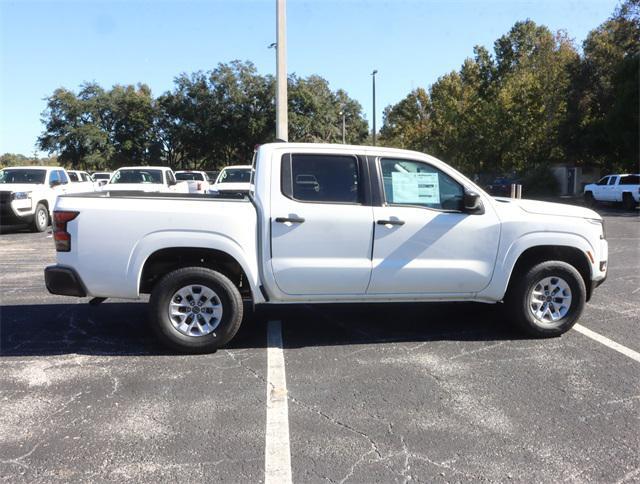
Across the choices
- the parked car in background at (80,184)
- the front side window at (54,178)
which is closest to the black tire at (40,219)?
the front side window at (54,178)

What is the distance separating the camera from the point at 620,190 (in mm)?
23750

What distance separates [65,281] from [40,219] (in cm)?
1171

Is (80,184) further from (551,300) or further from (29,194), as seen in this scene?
(551,300)

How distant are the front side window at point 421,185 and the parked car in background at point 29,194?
11.2m

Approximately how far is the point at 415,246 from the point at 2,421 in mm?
3542

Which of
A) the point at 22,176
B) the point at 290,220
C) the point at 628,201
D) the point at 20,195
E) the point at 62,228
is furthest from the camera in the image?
the point at 628,201

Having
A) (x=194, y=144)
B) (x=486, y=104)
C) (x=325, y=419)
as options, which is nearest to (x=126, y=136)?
(x=194, y=144)

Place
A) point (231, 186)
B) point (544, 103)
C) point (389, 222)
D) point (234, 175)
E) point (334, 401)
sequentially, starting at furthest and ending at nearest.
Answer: point (544, 103) < point (234, 175) < point (231, 186) < point (389, 222) < point (334, 401)

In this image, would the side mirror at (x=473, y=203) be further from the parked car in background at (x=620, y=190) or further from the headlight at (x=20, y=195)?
the parked car in background at (x=620, y=190)

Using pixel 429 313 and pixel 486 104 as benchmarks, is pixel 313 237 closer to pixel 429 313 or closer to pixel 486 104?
pixel 429 313

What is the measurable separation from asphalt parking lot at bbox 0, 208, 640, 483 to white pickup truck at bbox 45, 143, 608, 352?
479mm

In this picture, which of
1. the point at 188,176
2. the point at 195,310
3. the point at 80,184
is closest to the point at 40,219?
the point at 80,184

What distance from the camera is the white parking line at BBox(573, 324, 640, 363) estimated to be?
195 inches

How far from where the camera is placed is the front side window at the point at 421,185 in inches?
202
